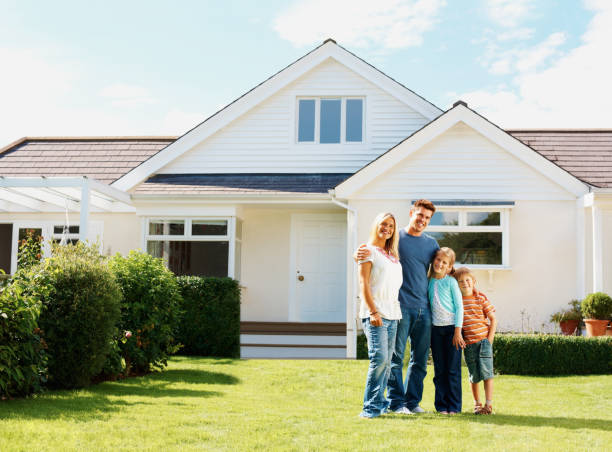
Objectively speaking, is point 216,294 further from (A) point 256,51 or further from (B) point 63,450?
(B) point 63,450

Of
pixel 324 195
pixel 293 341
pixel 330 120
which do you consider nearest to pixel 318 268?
pixel 293 341

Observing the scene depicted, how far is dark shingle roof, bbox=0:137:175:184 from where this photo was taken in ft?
49.9

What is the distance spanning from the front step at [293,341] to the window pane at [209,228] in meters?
2.16

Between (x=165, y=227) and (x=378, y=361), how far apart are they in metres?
9.02

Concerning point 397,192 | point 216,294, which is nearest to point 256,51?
point 397,192

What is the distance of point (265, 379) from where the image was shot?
879cm

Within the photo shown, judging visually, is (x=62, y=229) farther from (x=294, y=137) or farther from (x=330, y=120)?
(x=330, y=120)

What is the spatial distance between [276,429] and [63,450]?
1635mm

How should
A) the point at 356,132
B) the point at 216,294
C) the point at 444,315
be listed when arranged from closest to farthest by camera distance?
the point at 444,315, the point at 216,294, the point at 356,132

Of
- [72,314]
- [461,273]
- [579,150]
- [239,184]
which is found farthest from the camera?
[579,150]

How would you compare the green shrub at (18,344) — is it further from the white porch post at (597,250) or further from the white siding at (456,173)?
the white porch post at (597,250)

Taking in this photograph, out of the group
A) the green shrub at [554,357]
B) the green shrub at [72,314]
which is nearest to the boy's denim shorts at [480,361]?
the green shrub at [554,357]

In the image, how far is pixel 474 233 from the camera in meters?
12.3

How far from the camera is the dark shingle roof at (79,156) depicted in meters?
15.2
